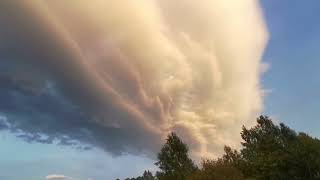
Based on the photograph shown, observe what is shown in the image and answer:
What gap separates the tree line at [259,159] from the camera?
92062 millimetres

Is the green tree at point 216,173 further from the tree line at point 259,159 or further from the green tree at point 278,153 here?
the green tree at point 278,153

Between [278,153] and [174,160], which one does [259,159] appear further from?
[174,160]

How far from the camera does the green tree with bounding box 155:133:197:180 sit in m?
108

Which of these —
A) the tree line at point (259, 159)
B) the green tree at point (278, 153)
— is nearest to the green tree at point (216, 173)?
the tree line at point (259, 159)

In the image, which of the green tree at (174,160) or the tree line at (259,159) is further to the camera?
the green tree at (174,160)

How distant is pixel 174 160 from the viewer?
111125 mm

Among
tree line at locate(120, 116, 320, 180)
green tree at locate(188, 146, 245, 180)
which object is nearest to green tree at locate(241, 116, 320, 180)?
tree line at locate(120, 116, 320, 180)

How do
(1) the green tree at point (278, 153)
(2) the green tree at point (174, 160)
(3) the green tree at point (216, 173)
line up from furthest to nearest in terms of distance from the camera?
1. (2) the green tree at point (174, 160)
2. (1) the green tree at point (278, 153)
3. (3) the green tree at point (216, 173)

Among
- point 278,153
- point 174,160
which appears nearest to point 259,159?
point 278,153

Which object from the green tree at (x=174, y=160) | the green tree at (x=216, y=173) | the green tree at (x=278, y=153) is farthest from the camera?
the green tree at (x=174, y=160)

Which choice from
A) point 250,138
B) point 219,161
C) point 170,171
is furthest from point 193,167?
point 250,138

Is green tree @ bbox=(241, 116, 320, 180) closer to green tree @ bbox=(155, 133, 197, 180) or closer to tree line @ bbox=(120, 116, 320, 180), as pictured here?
tree line @ bbox=(120, 116, 320, 180)

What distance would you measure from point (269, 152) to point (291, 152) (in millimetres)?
8614

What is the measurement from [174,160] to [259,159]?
2065cm
